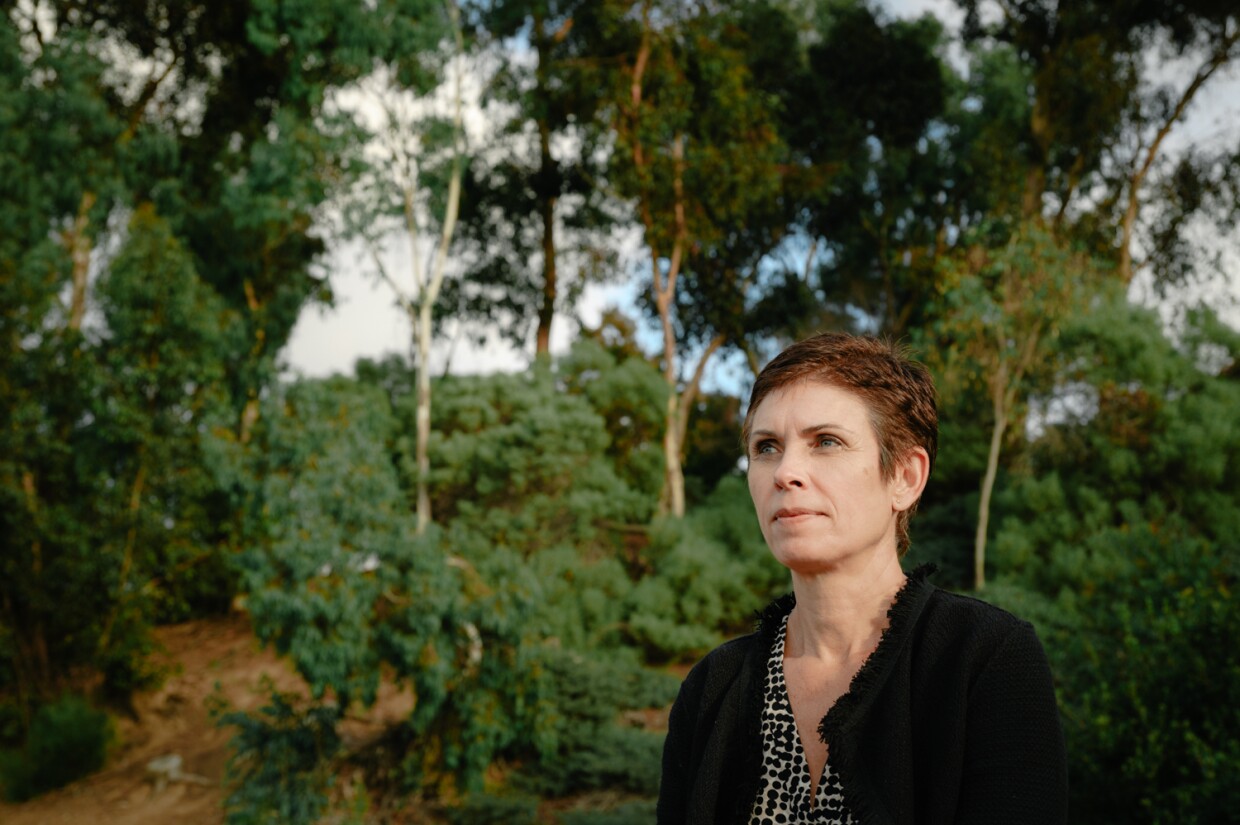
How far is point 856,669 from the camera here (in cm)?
165

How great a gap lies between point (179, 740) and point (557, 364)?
7.60 meters

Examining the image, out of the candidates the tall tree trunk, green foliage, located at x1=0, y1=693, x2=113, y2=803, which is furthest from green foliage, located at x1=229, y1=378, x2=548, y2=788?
the tall tree trunk

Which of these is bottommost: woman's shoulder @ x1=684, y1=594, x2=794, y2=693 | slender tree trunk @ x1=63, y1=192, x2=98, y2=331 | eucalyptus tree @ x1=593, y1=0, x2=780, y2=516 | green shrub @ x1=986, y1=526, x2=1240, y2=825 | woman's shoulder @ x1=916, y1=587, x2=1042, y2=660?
green shrub @ x1=986, y1=526, x2=1240, y2=825

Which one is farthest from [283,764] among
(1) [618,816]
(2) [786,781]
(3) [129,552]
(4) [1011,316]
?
(4) [1011,316]

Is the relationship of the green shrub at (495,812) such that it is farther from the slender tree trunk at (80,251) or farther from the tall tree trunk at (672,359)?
the slender tree trunk at (80,251)

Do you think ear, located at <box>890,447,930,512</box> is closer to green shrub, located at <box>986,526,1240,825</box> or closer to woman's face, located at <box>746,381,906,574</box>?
woman's face, located at <box>746,381,906,574</box>

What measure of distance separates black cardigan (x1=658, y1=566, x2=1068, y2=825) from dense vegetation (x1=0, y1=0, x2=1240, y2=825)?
4848 mm

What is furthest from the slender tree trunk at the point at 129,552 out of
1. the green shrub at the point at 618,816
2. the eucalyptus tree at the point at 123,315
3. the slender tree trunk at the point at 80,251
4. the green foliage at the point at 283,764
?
the green shrub at the point at 618,816

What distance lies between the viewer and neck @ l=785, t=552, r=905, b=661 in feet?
5.47

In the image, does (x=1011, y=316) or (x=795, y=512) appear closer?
(x=795, y=512)

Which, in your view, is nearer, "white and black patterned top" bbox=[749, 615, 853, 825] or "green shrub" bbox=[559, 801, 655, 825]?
"white and black patterned top" bbox=[749, 615, 853, 825]

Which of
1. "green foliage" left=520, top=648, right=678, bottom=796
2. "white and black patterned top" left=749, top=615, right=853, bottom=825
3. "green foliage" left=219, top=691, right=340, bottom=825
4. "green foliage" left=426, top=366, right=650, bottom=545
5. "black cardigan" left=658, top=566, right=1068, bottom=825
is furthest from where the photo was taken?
"green foliage" left=426, top=366, right=650, bottom=545

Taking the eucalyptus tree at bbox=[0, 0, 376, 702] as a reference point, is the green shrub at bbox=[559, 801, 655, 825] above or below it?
below

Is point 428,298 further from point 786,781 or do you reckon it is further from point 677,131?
point 786,781
